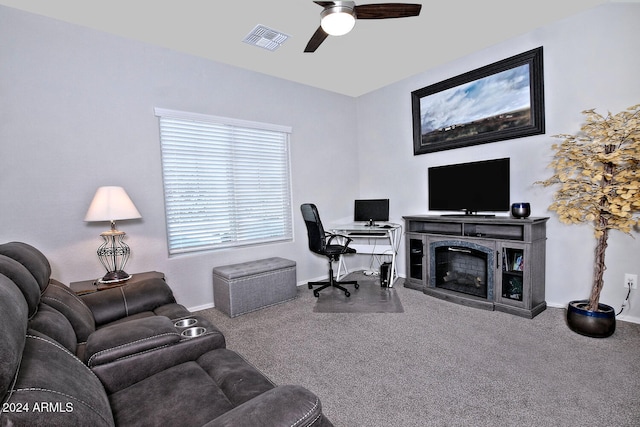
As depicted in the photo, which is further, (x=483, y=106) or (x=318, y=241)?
(x=318, y=241)

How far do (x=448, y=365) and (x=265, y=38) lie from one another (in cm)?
338

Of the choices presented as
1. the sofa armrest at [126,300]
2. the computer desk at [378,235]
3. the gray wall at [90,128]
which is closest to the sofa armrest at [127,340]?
the sofa armrest at [126,300]

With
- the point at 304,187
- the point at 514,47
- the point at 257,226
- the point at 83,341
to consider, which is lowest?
the point at 83,341

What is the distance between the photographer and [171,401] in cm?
113

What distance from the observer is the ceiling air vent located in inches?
112

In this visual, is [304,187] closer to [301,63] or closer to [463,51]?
[301,63]

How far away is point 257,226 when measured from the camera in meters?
3.88

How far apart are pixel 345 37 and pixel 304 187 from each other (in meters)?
1.96

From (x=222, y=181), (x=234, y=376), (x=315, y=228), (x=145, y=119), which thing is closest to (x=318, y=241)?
(x=315, y=228)

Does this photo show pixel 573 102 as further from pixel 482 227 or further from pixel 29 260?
pixel 29 260

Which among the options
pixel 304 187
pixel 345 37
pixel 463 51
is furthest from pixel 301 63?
pixel 463 51

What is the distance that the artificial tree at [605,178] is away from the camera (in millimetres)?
2219

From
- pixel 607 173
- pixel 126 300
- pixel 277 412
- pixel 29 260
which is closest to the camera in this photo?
pixel 277 412

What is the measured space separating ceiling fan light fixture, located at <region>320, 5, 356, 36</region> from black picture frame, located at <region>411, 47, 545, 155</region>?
2138mm
